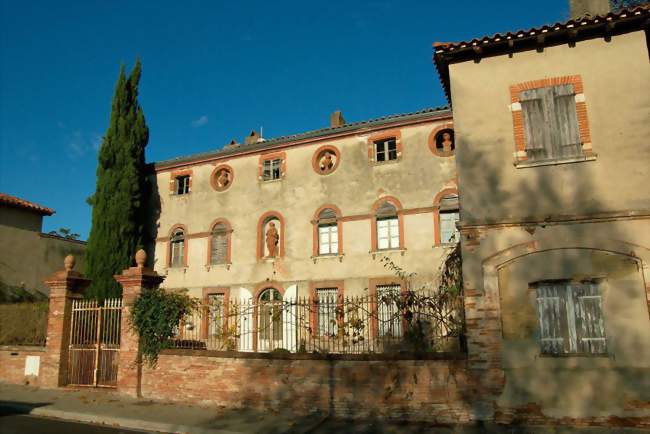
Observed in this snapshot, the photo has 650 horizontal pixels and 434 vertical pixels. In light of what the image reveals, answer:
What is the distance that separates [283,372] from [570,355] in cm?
534

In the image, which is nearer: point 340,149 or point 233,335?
point 233,335

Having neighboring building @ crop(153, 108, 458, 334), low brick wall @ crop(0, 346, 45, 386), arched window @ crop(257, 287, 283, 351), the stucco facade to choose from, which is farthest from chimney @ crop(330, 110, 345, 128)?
low brick wall @ crop(0, 346, 45, 386)

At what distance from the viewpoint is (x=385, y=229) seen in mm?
19391

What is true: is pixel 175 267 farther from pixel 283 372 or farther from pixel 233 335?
pixel 283 372

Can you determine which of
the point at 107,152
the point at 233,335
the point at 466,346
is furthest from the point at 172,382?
the point at 107,152

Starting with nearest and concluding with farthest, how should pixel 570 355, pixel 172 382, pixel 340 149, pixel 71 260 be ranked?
pixel 570 355 < pixel 172 382 < pixel 71 260 < pixel 340 149

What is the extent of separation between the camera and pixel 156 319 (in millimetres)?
12094

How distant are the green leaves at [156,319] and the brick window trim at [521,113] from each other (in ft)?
26.2

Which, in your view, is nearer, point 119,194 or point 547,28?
point 547,28

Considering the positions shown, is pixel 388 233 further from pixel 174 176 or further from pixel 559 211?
pixel 174 176

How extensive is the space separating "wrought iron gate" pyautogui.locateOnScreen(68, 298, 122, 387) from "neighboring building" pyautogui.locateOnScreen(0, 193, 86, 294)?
10795mm

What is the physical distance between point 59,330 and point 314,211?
10.2 m

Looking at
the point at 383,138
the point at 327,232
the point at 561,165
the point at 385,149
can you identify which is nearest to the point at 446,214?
the point at 385,149

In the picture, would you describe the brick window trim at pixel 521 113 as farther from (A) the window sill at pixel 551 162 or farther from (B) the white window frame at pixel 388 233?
(B) the white window frame at pixel 388 233
